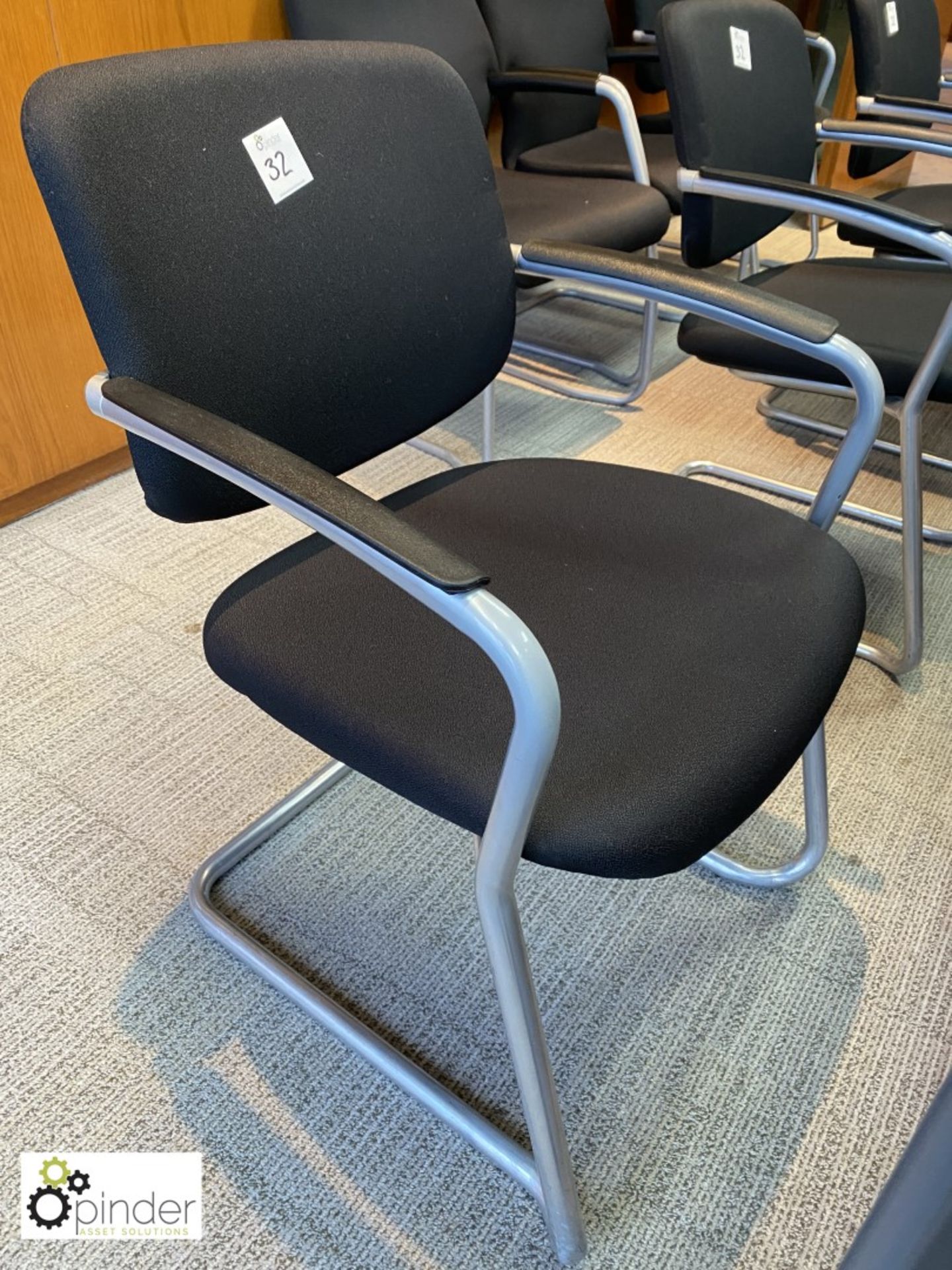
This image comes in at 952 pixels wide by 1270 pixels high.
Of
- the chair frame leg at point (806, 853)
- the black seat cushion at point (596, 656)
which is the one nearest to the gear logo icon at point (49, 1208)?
the black seat cushion at point (596, 656)

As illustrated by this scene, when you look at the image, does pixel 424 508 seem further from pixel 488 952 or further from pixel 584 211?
pixel 584 211

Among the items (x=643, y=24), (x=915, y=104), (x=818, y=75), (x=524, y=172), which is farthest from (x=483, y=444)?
(x=818, y=75)

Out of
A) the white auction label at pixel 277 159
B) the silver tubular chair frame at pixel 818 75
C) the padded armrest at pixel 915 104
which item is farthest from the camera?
the silver tubular chair frame at pixel 818 75

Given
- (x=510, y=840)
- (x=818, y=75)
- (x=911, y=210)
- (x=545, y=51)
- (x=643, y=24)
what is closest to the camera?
(x=510, y=840)

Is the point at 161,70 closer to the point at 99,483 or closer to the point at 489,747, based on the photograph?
the point at 489,747

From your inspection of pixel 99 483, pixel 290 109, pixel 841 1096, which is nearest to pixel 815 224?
pixel 99 483

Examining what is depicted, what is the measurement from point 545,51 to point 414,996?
2034 millimetres

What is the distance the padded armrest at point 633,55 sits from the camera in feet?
7.04

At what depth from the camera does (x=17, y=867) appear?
1.07 m

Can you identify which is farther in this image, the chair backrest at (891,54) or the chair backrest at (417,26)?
the chair backrest at (891,54)

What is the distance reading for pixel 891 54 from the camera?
1.86 m

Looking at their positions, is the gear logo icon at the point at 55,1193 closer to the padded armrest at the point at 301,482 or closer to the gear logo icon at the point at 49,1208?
the gear logo icon at the point at 49,1208

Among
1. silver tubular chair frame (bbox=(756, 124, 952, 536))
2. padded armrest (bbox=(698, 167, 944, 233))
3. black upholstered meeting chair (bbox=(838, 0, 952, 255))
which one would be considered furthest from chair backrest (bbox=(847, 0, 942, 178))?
padded armrest (bbox=(698, 167, 944, 233))

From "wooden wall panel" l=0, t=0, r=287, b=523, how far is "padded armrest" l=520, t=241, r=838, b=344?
0.94 metres
